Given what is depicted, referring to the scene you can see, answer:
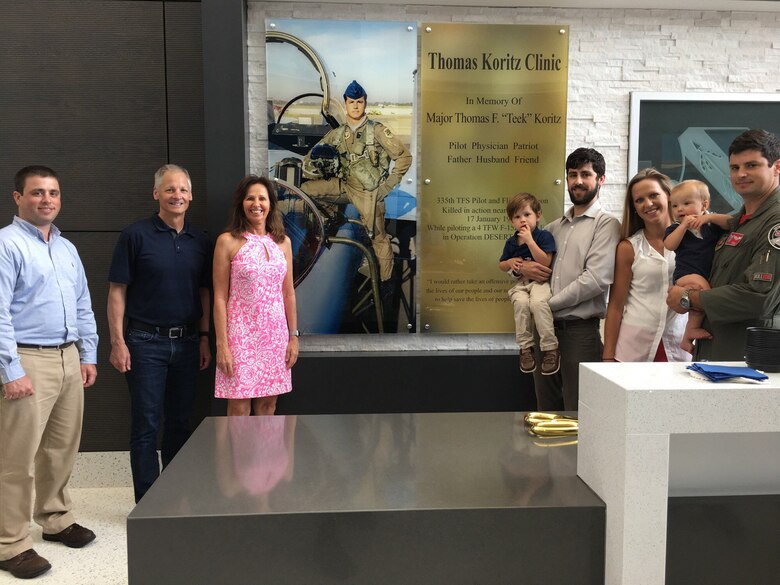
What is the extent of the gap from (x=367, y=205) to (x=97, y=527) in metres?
2.16

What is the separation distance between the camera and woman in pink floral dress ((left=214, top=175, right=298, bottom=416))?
3102 millimetres

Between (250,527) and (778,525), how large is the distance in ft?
3.75

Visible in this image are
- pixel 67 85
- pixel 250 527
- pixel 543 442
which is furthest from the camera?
pixel 67 85

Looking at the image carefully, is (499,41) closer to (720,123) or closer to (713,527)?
(720,123)

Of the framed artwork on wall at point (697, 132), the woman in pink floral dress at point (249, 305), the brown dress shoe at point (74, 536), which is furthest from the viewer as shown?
the framed artwork on wall at point (697, 132)

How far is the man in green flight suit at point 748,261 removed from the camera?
216 centimetres

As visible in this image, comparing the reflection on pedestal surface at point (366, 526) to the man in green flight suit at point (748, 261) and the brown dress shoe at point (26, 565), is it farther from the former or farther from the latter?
the brown dress shoe at point (26, 565)

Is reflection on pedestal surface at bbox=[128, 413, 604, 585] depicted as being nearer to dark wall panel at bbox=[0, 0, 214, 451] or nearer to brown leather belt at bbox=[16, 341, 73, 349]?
brown leather belt at bbox=[16, 341, 73, 349]

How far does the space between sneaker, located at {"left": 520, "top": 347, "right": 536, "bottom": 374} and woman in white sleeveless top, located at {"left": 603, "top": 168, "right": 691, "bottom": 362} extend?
363 mm

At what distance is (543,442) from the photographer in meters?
1.79

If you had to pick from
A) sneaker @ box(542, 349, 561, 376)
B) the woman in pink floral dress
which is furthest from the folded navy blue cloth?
the woman in pink floral dress

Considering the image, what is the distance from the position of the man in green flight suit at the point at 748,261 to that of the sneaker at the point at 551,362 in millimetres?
755

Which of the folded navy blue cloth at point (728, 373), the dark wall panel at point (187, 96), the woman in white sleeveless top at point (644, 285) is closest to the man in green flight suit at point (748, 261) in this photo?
the woman in white sleeveless top at point (644, 285)

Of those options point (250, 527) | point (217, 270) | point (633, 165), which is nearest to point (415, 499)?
point (250, 527)
